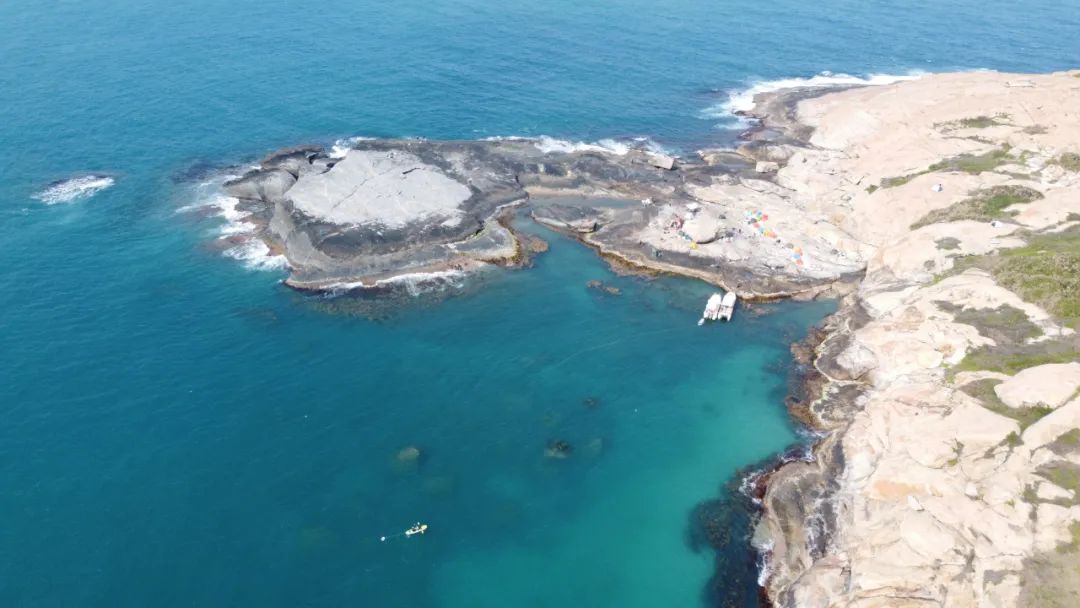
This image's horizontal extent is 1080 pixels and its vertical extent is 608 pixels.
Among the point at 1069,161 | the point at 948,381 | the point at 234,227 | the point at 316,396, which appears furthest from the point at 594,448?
the point at 1069,161

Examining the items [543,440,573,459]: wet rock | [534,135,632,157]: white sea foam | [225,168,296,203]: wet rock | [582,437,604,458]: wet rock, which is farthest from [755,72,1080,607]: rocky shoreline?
[225,168,296,203]: wet rock

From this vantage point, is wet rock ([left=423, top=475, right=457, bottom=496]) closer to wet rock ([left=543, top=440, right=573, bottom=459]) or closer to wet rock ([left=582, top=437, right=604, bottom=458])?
wet rock ([left=543, top=440, right=573, bottom=459])

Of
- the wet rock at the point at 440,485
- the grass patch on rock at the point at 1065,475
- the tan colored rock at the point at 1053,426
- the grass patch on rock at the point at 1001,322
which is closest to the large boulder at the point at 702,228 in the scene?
the grass patch on rock at the point at 1001,322

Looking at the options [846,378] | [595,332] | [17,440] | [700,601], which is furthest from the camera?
[595,332]

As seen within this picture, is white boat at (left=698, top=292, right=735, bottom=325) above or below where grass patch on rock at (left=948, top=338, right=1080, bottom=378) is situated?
below

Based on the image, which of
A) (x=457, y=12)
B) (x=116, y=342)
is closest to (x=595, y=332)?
(x=116, y=342)

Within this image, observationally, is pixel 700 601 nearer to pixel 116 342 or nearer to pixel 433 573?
pixel 433 573

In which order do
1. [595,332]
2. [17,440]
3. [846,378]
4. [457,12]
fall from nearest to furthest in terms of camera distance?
[17,440] < [846,378] < [595,332] < [457,12]
